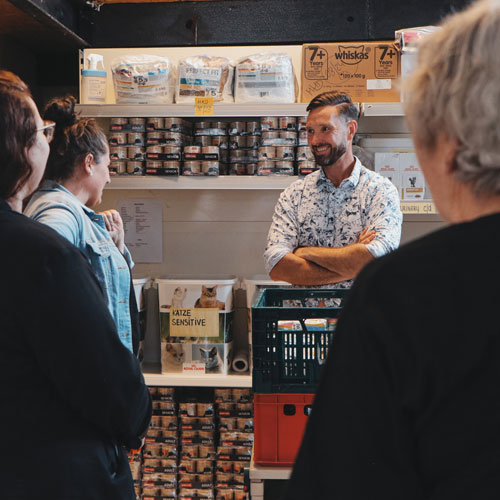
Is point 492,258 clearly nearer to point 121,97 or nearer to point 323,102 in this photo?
point 323,102

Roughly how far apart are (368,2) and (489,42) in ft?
9.78

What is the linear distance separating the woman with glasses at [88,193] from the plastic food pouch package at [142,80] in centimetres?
97

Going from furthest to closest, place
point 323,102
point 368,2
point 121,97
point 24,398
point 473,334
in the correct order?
1. point 368,2
2. point 121,97
3. point 323,102
4. point 24,398
5. point 473,334

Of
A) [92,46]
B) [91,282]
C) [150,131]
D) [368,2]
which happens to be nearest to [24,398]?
[91,282]

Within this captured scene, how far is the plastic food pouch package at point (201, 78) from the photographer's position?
2.99 metres

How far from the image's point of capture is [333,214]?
2582mm

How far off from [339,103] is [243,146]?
0.64 m

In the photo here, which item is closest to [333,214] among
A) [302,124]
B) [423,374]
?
[302,124]

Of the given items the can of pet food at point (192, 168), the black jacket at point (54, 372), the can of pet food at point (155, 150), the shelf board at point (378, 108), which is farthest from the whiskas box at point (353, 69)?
the black jacket at point (54, 372)

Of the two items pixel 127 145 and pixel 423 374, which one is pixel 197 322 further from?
pixel 423 374

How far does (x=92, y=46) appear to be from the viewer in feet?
11.3

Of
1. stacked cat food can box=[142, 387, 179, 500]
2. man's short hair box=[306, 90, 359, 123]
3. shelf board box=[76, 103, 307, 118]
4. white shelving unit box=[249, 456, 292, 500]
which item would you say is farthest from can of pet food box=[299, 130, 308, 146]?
white shelving unit box=[249, 456, 292, 500]

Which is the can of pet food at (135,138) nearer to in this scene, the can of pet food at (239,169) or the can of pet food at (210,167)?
the can of pet food at (210,167)

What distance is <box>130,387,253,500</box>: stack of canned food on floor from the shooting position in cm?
313
